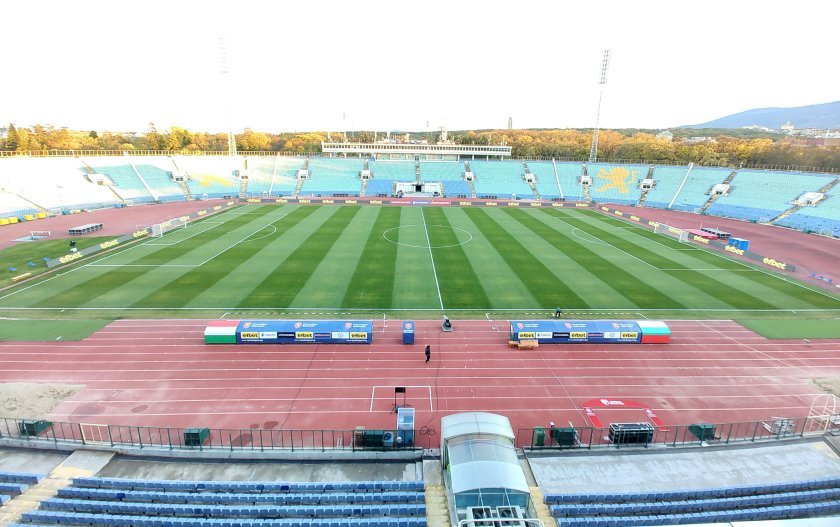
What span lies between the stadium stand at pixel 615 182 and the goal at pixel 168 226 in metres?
66.1

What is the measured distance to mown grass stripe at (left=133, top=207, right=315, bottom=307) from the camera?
27594 millimetres

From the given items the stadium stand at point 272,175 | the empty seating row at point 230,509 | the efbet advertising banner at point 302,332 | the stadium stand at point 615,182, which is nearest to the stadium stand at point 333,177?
the stadium stand at point 272,175

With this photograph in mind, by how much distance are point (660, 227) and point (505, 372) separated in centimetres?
4093

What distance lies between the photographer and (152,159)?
2965 inches

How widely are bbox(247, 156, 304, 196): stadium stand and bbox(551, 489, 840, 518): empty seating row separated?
73.6m

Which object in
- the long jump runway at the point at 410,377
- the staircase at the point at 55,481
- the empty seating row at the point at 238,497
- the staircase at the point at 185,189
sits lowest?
the long jump runway at the point at 410,377

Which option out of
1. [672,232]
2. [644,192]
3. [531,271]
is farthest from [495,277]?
[644,192]

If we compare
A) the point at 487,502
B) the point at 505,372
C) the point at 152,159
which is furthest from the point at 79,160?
the point at 487,502

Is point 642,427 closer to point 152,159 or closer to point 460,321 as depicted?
point 460,321

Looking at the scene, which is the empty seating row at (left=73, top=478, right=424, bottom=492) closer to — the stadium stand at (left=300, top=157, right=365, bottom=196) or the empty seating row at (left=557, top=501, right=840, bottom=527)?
the empty seating row at (left=557, top=501, right=840, bottom=527)

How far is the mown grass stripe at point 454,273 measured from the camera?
28.4 m

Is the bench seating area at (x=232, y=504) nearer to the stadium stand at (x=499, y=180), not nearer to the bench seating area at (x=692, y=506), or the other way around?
the bench seating area at (x=692, y=506)

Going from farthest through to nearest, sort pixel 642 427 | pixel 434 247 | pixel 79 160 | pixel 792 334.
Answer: pixel 79 160 < pixel 434 247 < pixel 792 334 < pixel 642 427

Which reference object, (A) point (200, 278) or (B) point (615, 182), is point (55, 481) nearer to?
(A) point (200, 278)
